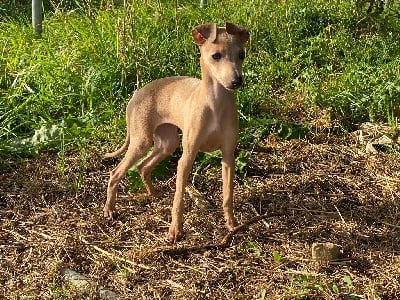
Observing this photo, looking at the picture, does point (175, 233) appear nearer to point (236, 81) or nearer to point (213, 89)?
point (213, 89)

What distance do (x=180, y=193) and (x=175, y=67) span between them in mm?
2215

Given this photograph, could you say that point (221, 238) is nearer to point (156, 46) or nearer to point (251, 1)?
point (156, 46)

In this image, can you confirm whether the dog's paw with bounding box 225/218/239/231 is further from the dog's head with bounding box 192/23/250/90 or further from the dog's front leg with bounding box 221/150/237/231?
the dog's head with bounding box 192/23/250/90

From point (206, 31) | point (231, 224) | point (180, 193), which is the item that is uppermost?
point (206, 31)

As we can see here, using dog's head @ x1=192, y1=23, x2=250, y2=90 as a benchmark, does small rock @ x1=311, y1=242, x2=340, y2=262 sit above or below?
below

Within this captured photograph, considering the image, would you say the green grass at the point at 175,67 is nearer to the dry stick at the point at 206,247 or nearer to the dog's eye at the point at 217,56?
the dry stick at the point at 206,247

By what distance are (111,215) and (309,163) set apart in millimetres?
1488

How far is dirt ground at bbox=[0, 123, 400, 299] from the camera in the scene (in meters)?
2.98

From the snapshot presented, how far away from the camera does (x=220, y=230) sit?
3.49m

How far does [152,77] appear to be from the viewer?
5129mm

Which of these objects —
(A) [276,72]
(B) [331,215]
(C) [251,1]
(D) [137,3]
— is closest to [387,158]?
(B) [331,215]

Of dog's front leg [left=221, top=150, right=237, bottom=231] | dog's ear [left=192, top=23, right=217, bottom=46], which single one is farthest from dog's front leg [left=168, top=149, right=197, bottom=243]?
dog's ear [left=192, top=23, right=217, bottom=46]

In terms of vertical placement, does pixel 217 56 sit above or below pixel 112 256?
above

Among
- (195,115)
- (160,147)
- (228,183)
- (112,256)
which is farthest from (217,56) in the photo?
(112,256)
